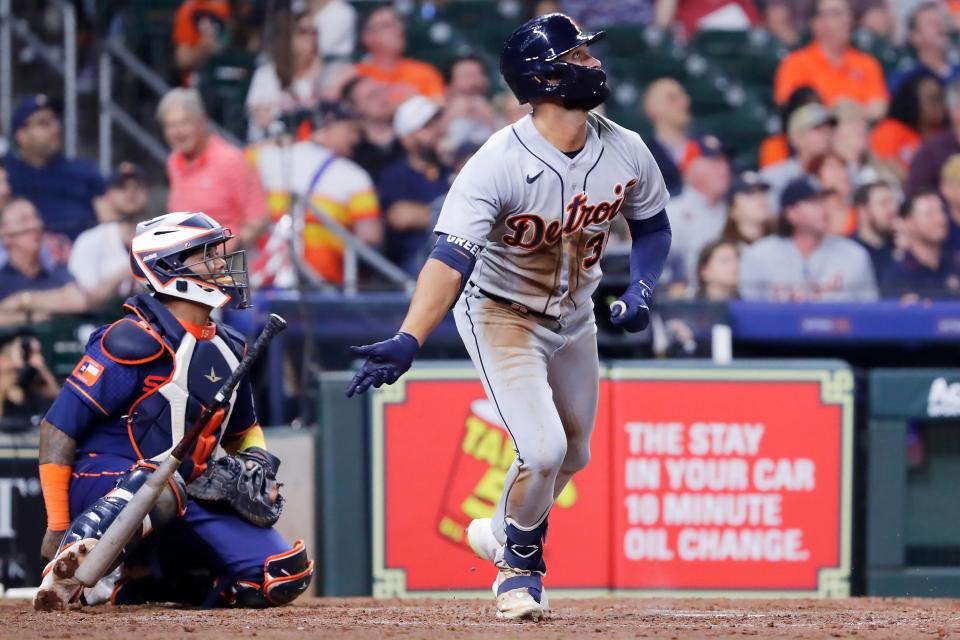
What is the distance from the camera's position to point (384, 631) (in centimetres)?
396

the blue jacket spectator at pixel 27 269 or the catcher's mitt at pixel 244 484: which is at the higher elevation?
the blue jacket spectator at pixel 27 269

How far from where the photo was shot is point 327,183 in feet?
26.9

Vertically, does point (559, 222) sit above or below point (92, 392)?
above

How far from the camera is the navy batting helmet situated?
4152mm

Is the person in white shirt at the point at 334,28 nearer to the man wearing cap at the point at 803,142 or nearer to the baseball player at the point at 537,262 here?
the man wearing cap at the point at 803,142

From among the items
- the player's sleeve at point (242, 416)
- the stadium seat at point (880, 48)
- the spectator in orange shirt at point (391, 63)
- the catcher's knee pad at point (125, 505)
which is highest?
the stadium seat at point (880, 48)

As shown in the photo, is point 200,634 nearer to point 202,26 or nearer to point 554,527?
point 554,527

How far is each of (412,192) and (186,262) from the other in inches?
143

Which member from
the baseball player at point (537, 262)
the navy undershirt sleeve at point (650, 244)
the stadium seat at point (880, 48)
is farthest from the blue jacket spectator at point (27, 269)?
the stadium seat at point (880, 48)

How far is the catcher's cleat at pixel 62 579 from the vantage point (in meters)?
4.39

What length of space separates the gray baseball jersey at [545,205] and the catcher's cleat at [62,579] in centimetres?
146

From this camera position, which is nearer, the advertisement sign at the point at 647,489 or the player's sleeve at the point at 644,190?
the player's sleeve at the point at 644,190

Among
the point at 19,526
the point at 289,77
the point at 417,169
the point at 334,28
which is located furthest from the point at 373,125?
the point at 19,526

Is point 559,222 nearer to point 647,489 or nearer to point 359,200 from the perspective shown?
point 647,489
